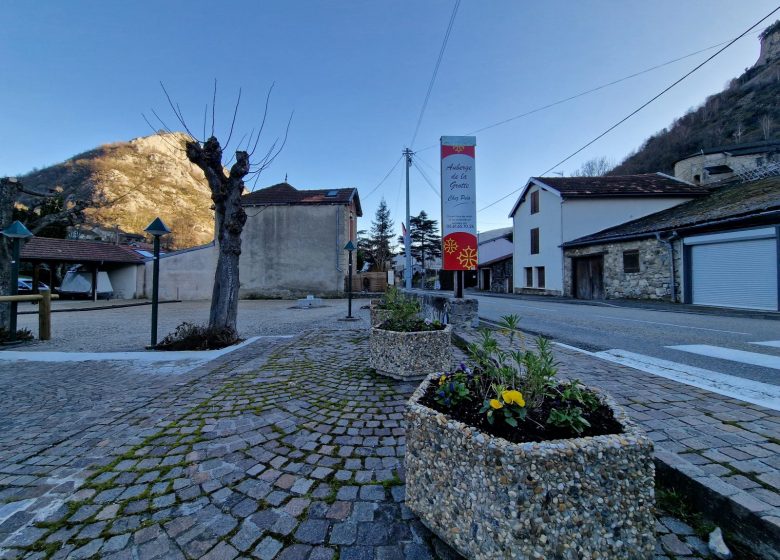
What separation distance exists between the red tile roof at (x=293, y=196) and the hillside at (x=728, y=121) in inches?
1663

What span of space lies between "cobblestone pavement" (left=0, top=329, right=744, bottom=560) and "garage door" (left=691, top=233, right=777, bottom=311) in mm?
14049

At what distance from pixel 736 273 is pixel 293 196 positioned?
22.4m

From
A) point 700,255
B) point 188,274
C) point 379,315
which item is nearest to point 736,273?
point 700,255

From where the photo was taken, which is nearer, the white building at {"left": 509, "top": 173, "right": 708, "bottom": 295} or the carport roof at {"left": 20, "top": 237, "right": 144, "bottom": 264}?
the carport roof at {"left": 20, "top": 237, "right": 144, "bottom": 264}

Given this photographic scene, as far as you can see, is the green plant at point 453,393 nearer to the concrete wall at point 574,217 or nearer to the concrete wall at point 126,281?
the concrete wall at point 574,217

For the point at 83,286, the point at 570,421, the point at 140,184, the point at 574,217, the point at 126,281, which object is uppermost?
the point at 140,184

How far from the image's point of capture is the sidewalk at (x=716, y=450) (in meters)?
1.43

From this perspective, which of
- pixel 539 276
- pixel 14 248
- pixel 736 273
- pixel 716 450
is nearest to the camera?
pixel 716 450

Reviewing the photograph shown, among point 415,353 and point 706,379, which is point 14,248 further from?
point 706,379

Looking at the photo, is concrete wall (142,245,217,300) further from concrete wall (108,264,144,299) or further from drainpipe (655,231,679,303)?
drainpipe (655,231,679,303)

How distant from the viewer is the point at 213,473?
80.1 inches

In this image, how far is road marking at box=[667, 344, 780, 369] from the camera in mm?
4081

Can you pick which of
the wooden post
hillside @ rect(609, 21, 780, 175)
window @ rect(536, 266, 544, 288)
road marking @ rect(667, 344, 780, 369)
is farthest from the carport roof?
hillside @ rect(609, 21, 780, 175)

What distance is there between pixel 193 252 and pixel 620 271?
82.3 feet
